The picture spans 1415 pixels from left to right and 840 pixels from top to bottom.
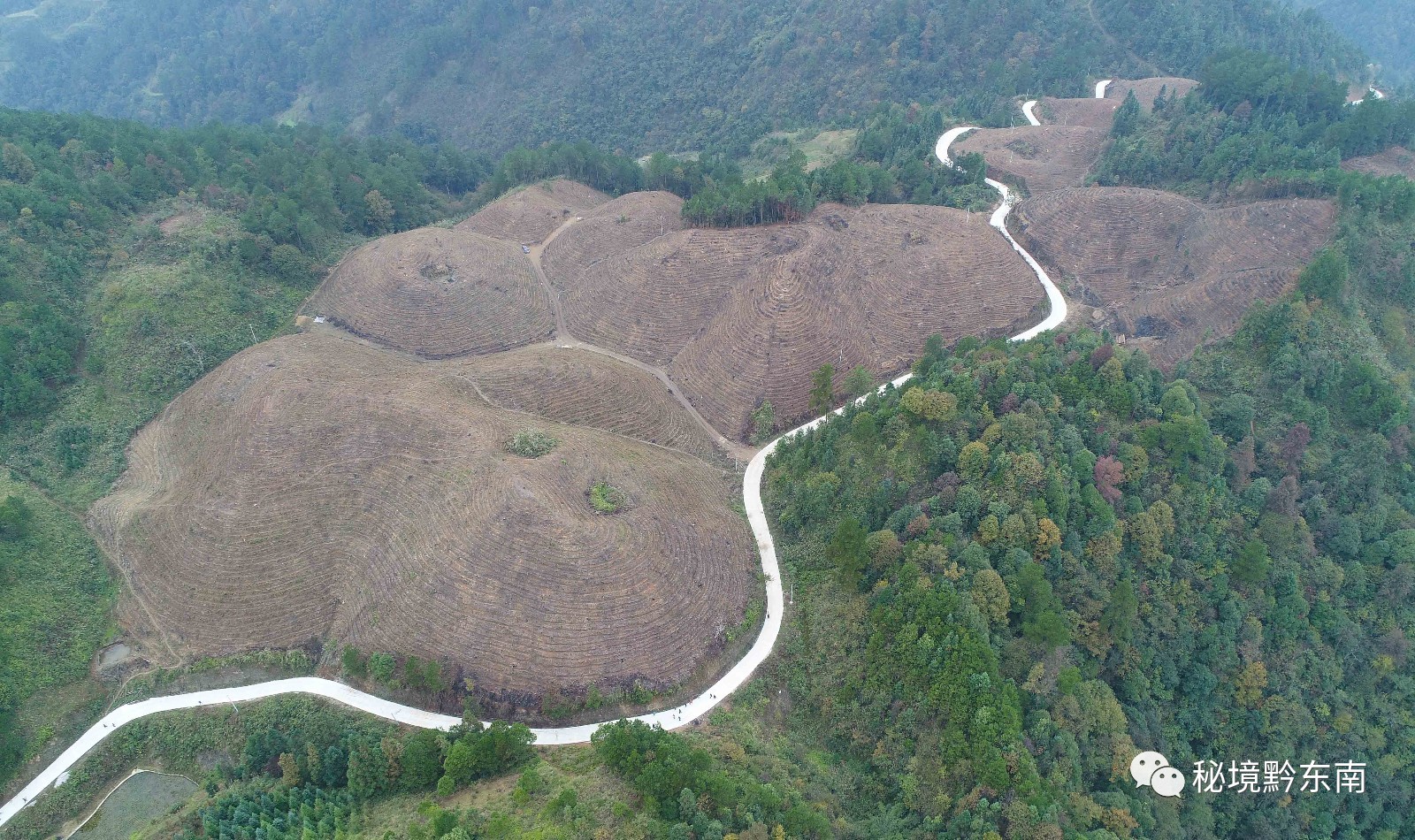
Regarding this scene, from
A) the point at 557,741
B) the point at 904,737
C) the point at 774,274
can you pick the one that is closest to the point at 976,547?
the point at 904,737

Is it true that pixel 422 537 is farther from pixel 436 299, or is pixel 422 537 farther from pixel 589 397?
pixel 436 299

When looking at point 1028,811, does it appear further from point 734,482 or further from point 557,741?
point 734,482

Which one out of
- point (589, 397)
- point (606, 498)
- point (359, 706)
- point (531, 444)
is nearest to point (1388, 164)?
point (589, 397)

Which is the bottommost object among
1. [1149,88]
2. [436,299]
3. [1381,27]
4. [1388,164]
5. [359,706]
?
[359,706]

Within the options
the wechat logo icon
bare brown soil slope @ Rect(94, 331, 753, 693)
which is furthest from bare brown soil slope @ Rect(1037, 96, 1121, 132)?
the wechat logo icon

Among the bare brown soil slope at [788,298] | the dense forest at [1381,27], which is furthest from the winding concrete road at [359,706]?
the dense forest at [1381,27]

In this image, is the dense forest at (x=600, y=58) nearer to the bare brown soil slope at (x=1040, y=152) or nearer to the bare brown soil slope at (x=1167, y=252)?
the bare brown soil slope at (x=1040, y=152)
